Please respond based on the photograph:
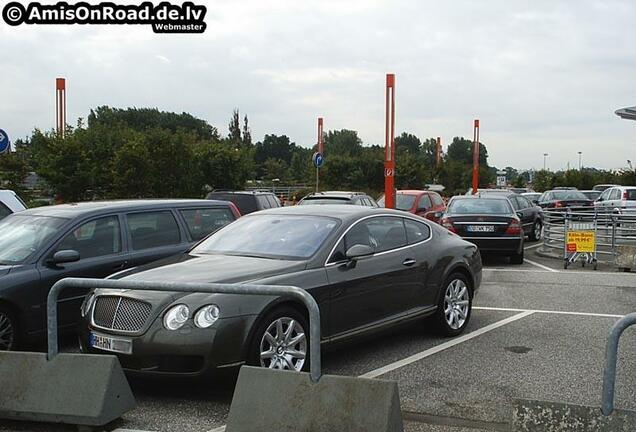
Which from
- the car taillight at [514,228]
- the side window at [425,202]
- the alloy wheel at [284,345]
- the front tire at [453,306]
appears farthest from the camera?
the side window at [425,202]

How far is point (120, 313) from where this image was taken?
568 centimetres

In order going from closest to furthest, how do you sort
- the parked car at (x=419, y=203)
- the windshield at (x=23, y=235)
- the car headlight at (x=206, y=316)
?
the car headlight at (x=206, y=316) < the windshield at (x=23, y=235) < the parked car at (x=419, y=203)

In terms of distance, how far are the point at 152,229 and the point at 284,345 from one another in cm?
329

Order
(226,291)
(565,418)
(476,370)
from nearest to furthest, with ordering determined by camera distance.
Result: 1. (565,418)
2. (226,291)
3. (476,370)

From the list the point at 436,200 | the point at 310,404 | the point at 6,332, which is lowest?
the point at 6,332

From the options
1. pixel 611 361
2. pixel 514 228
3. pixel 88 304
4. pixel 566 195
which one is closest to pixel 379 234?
pixel 88 304

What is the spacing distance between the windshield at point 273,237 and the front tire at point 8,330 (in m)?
1.84

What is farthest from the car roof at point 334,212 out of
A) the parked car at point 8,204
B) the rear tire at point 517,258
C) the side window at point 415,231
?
the rear tire at point 517,258

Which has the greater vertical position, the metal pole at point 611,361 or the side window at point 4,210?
the side window at point 4,210

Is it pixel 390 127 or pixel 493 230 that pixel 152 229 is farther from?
pixel 390 127

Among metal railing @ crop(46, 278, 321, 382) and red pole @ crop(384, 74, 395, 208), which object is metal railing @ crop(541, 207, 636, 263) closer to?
red pole @ crop(384, 74, 395, 208)

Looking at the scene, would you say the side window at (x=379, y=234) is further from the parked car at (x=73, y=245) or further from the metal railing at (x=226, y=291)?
the parked car at (x=73, y=245)

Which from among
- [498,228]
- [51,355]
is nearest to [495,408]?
[51,355]

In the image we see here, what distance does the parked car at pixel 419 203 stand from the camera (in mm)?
19219
